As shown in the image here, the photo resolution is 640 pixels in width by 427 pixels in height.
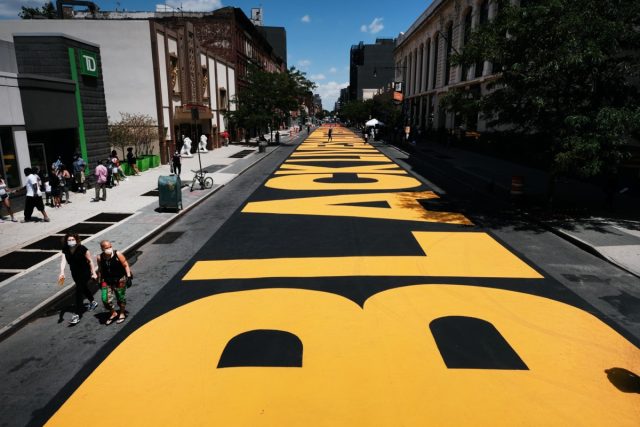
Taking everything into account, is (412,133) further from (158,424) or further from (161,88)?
(158,424)

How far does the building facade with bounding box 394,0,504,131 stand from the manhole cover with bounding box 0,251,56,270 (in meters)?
28.1

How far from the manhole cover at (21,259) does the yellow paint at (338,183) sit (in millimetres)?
11360

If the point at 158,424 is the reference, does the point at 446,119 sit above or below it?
above

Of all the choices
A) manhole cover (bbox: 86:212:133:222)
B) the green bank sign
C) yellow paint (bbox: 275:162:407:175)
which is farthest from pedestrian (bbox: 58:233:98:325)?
yellow paint (bbox: 275:162:407:175)

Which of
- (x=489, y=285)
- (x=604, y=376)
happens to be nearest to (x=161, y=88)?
(x=489, y=285)

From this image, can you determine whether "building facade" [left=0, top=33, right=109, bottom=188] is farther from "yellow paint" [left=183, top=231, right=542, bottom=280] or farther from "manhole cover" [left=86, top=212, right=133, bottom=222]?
"yellow paint" [left=183, top=231, right=542, bottom=280]

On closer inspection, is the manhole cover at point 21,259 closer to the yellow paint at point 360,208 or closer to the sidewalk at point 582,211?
the yellow paint at point 360,208

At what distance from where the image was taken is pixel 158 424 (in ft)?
15.5

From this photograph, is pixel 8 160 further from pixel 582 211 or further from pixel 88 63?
pixel 582 211

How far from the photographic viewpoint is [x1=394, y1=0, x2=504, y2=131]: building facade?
134 ft

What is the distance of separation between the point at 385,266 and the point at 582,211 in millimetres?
9039

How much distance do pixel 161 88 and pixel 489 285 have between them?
1107 inches

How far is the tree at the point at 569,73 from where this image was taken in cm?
1226

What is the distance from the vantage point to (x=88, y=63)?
20.5 m
